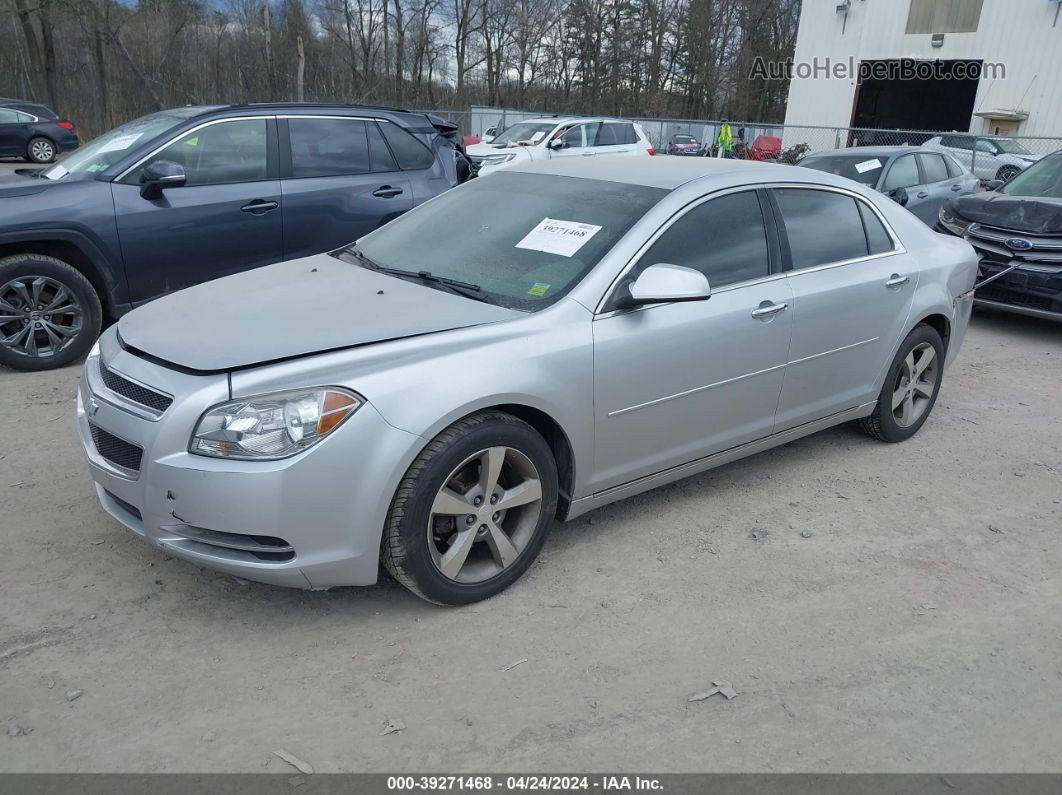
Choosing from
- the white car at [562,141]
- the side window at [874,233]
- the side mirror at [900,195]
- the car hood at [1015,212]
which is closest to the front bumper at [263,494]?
the side window at [874,233]

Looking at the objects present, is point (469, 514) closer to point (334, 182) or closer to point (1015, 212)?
point (334, 182)

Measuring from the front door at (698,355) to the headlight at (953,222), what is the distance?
5.56m

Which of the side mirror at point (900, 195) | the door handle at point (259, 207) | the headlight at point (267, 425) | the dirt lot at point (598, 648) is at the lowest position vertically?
the dirt lot at point (598, 648)

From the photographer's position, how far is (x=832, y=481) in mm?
4621

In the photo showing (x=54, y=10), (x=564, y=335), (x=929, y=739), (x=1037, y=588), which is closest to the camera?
(x=929, y=739)

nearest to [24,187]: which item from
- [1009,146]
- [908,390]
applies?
[908,390]

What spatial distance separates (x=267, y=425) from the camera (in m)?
2.81

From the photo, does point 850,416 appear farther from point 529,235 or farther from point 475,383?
point 475,383

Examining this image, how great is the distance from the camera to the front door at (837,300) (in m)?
4.22

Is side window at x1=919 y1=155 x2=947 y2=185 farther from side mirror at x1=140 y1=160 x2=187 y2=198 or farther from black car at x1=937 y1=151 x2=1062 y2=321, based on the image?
side mirror at x1=140 y1=160 x2=187 y2=198

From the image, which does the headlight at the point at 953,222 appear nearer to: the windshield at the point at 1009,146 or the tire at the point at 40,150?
the windshield at the point at 1009,146

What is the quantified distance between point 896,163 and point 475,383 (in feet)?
30.5

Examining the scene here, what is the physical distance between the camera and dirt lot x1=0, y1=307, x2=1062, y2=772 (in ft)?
8.50
